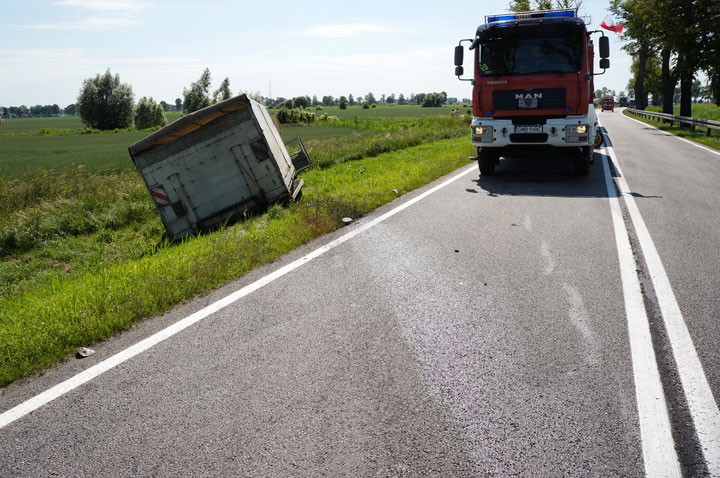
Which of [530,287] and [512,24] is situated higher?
[512,24]

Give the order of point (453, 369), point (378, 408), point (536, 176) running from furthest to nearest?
point (536, 176) → point (453, 369) → point (378, 408)

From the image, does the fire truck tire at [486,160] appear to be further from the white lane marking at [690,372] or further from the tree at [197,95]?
the tree at [197,95]

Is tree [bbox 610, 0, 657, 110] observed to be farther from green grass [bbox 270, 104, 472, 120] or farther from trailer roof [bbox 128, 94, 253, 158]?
trailer roof [bbox 128, 94, 253, 158]

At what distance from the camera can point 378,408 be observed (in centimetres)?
281

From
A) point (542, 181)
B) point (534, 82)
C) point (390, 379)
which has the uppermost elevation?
point (534, 82)

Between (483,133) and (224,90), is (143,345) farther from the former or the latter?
(224,90)

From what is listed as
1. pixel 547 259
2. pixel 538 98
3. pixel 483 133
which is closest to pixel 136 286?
pixel 547 259

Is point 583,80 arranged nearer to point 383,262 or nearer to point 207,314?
point 383,262

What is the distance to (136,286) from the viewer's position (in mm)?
4859

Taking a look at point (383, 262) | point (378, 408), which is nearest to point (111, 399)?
point (378, 408)

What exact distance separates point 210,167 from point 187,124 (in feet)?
2.66

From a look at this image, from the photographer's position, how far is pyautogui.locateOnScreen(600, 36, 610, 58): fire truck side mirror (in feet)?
33.0

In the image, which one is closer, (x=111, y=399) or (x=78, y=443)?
(x=78, y=443)

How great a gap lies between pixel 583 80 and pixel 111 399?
10323 millimetres
